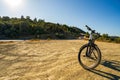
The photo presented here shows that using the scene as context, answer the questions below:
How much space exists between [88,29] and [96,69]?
1.45m

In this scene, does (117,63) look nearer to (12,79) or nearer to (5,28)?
(12,79)

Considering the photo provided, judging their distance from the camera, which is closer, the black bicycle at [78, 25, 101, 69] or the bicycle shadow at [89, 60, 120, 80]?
the bicycle shadow at [89, 60, 120, 80]

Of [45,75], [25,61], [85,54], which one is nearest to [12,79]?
[45,75]

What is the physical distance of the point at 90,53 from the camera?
668 centimetres

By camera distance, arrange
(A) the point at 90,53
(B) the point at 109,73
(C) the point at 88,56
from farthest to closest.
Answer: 1. (C) the point at 88,56
2. (A) the point at 90,53
3. (B) the point at 109,73

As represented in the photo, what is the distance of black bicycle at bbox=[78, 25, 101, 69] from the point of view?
6.25m

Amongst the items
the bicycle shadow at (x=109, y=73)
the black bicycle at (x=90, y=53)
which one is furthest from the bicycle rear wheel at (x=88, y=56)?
the bicycle shadow at (x=109, y=73)

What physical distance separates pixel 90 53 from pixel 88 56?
0.54 ft

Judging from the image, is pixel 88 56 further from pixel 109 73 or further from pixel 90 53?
pixel 109 73

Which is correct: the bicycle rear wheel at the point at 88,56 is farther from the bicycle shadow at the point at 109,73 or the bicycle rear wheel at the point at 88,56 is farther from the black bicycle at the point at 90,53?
the bicycle shadow at the point at 109,73

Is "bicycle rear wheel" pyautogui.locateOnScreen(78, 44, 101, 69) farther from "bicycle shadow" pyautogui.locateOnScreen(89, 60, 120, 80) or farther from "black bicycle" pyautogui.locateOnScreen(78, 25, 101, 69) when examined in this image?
"bicycle shadow" pyautogui.locateOnScreen(89, 60, 120, 80)

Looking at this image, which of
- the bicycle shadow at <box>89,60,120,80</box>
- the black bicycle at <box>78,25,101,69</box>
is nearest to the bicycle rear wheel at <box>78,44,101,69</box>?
the black bicycle at <box>78,25,101,69</box>

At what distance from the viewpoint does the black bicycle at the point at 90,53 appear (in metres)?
6.25

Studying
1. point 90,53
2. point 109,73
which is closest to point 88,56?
point 90,53
